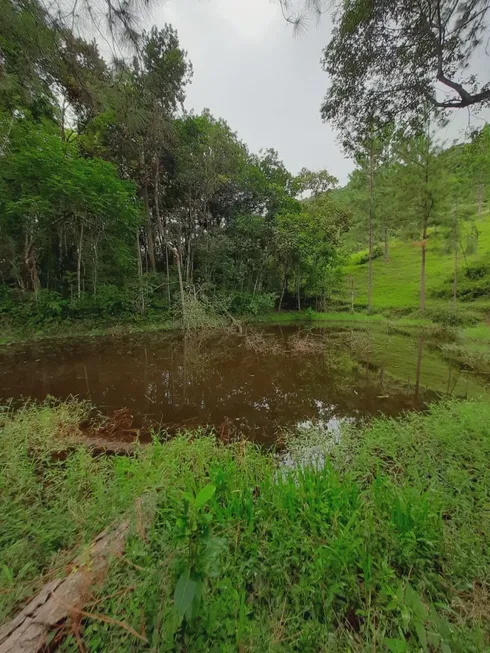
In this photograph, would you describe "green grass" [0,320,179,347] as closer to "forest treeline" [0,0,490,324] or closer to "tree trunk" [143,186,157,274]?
"forest treeline" [0,0,490,324]

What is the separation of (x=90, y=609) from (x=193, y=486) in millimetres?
904

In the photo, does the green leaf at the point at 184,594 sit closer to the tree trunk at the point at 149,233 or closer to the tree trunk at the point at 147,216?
the tree trunk at the point at 149,233

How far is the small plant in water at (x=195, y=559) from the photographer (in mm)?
1002

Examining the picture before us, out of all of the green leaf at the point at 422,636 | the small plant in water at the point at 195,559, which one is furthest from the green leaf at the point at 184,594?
the green leaf at the point at 422,636

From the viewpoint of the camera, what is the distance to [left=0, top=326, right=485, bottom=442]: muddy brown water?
14.5 ft

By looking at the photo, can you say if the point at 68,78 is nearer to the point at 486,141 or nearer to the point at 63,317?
the point at 486,141

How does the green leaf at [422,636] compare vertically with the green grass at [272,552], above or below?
above

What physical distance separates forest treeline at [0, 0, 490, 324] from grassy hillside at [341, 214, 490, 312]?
1615mm

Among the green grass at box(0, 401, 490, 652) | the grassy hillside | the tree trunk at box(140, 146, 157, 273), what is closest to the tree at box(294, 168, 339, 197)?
the grassy hillside

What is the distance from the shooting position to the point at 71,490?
2.13m

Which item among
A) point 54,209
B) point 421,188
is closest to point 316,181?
point 421,188

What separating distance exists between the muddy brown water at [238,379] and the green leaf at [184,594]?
9.05 ft

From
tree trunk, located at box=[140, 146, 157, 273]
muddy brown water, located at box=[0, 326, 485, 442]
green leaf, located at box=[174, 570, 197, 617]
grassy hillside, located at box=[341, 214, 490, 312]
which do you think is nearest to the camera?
green leaf, located at box=[174, 570, 197, 617]

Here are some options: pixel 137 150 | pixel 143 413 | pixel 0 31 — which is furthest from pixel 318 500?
pixel 137 150
